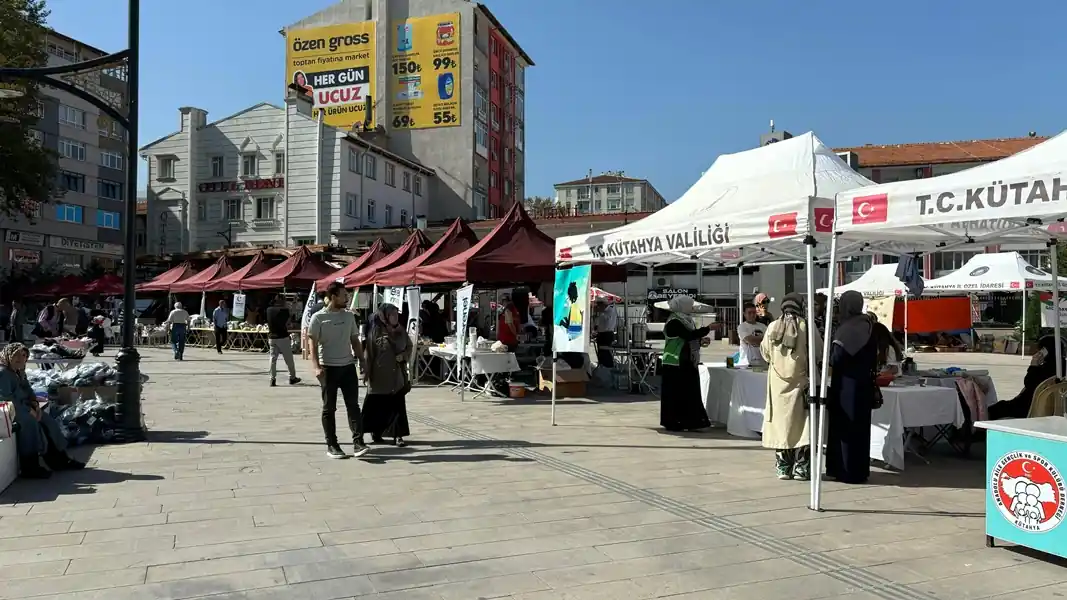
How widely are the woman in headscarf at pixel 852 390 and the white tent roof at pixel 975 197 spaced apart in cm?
76

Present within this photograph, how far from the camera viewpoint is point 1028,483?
459 centimetres

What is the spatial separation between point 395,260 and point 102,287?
62.4ft

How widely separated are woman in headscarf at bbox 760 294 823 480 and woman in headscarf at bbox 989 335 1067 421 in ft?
10.1

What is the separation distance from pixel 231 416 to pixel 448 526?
6.42 meters

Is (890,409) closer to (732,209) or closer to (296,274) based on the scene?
(732,209)

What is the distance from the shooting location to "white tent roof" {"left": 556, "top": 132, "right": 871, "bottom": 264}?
7.78 m

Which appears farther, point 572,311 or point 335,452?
point 572,311

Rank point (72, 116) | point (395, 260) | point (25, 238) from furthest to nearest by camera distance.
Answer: point (72, 116) < point (25, 238) < point (395, 260)

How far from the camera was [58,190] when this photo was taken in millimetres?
40406

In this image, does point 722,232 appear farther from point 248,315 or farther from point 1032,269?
point 248,315

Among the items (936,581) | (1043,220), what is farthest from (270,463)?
(1043,220)

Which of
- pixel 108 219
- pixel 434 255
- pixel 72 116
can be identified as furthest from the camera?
pixel 108 219

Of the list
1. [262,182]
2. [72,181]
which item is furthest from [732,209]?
[72,181]

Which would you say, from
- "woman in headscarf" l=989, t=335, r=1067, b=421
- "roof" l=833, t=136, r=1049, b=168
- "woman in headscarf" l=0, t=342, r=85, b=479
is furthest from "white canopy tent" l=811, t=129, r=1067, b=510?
"roof" l=833, t=136, r=1049, b=168
